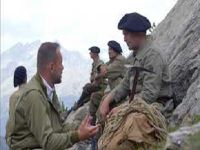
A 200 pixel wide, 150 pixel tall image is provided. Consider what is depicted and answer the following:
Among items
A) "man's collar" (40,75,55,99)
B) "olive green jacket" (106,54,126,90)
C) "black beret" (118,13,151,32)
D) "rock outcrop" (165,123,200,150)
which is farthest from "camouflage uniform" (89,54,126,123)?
"rock outcrop" (165,123,200,150)

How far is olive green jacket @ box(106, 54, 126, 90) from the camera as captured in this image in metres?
16.4

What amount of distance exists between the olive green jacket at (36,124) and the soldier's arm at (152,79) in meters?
2.32

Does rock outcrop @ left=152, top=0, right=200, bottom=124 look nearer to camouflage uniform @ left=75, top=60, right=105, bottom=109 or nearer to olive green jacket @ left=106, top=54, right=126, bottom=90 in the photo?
olive green jacket @ left=106, top=54, right=126, bottom=90

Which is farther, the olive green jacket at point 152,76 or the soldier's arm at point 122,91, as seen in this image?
the soldier's arm at point 122,91

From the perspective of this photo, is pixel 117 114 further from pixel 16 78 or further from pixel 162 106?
pixel 16 78

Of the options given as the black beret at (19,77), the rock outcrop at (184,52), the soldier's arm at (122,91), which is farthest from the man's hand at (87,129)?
the black beret at (19,77)

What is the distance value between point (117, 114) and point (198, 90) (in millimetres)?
2211

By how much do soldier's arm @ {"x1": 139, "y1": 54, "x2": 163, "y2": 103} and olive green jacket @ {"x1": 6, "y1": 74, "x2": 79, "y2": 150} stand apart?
232cm

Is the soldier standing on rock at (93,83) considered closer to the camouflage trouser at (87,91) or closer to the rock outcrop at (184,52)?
the camouflage trouser at (87,91)

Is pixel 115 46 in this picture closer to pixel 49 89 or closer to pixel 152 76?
pixel 152 76

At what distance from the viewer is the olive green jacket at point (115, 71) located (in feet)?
53.8

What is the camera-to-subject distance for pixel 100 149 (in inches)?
373

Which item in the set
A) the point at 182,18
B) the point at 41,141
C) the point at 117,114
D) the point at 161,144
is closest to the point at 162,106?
the point at 117,114

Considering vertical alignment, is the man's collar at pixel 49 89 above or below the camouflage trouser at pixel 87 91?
above
